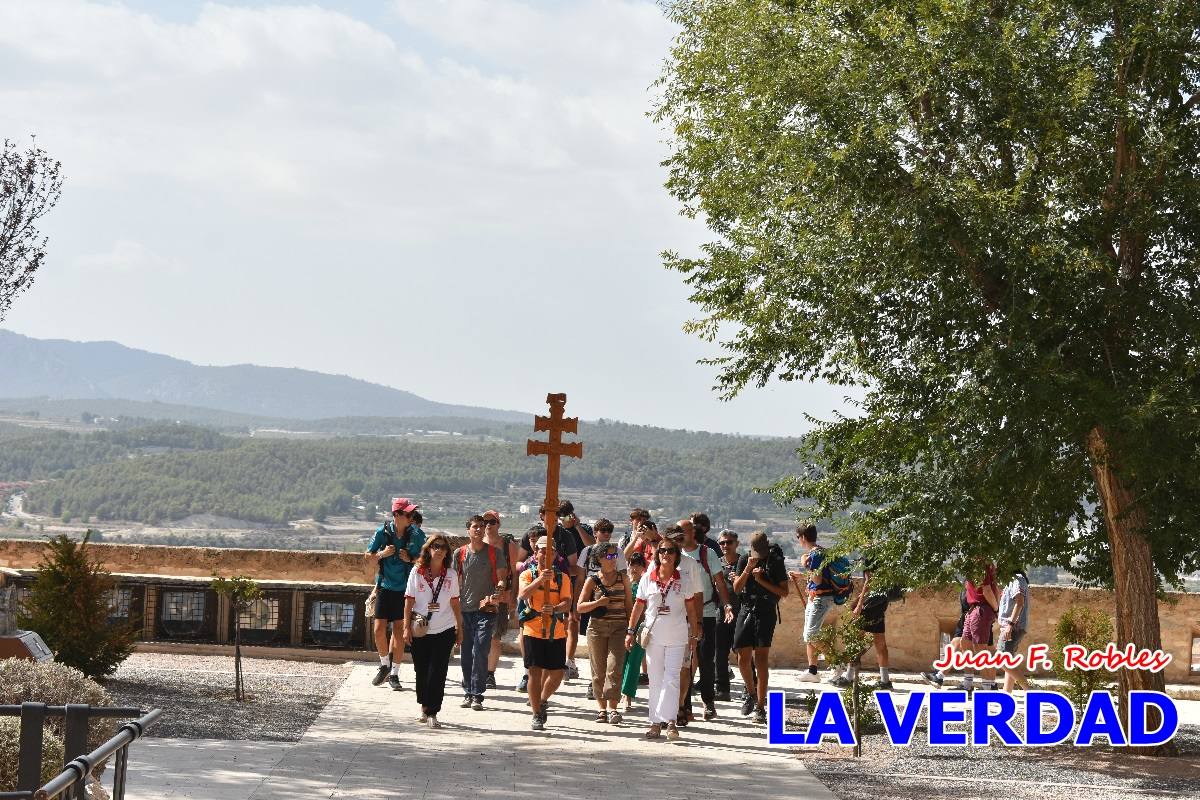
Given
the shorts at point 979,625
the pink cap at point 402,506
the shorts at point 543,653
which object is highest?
the pink cap at point 402,506

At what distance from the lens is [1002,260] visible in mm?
12570

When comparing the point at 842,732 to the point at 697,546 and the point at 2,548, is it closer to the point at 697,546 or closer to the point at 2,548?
the point at 697,546

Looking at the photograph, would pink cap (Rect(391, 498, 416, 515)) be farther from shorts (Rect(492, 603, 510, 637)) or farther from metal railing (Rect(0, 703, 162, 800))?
metal railing (Rect(0, 703, 162, 800))

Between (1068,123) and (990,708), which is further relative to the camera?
(990,708)

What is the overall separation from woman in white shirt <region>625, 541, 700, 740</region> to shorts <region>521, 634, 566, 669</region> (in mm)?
851

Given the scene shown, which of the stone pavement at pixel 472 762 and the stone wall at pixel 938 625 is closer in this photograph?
the stone pavement at pixel 472 762

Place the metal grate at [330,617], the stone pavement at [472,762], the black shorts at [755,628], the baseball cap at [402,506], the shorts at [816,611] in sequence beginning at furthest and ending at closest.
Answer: the metal grate at [330,617]
the shorts at [816,611]
the baseball cap at [402,506]
the black shorts at [755,628]
the stone pavement at [472,762]

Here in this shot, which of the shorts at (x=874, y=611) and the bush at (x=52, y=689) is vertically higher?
the shorts at (x=874, y=611)

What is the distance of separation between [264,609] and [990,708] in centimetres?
807

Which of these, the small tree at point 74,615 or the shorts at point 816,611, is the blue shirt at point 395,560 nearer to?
the small tree at point 74,615

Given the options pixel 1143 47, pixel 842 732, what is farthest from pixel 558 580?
pixel 1143 47

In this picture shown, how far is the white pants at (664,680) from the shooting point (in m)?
13.0

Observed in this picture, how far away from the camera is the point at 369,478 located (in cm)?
15788

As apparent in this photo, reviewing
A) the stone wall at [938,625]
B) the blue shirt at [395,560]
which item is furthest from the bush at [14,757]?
the stone wall at [938,625]
